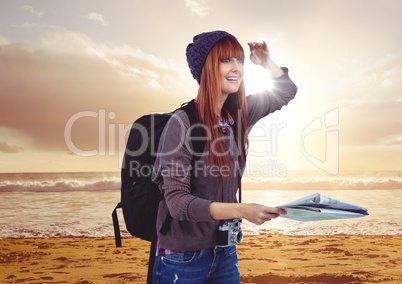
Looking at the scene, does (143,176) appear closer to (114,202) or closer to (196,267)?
(196,267)

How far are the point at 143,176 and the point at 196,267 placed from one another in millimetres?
434

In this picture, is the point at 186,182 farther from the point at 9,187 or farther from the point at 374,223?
the point at 9,187

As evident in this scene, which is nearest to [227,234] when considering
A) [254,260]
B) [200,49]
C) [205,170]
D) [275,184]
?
[205,170]

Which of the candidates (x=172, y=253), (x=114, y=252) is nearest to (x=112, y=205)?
(x=114, y=252)

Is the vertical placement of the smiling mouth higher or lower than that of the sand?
higher

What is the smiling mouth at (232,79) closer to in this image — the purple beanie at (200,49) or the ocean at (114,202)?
the purple beanie at (200,49)

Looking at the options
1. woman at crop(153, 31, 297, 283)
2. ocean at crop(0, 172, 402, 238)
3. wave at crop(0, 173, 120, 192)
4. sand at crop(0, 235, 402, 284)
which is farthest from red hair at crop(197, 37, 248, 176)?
wave at crop(0, 173, 120, 192)

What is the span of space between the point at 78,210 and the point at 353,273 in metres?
9.29

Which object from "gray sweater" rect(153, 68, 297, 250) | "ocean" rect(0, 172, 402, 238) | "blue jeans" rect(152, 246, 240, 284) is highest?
"gray sweater" rect(153, 68, 297, 250)

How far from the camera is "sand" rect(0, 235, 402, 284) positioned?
18.0 feet

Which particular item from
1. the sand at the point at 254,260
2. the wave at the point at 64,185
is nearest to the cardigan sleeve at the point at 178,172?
the sand at the point at 254,260

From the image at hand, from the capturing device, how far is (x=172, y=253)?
1836 mm

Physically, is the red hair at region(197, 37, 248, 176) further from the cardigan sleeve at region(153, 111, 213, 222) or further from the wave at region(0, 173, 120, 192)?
the wave at region(0, 173, 120, 192)

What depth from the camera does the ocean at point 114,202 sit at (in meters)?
9.57
